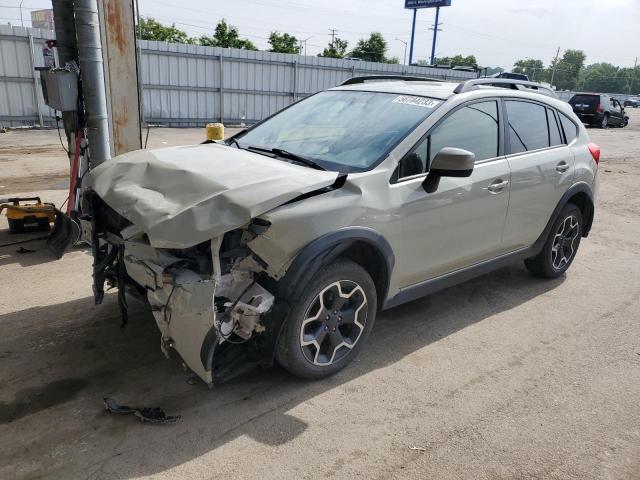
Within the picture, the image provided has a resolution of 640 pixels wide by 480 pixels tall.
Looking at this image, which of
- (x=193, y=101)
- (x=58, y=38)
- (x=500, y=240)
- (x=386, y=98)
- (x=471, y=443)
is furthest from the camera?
(x=193, y=101)

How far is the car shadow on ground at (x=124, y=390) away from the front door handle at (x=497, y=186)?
1122 millimetres

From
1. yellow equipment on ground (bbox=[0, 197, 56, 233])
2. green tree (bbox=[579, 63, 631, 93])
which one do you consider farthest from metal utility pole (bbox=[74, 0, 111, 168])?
green tree (bbox=[579, 63, 631, 93])

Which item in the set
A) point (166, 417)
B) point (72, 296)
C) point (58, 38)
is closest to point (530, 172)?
point (166, 417)

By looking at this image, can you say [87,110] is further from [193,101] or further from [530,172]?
[193,101]

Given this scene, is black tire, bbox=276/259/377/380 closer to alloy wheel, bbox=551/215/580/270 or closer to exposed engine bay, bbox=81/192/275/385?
exposed engine bay, bbox=81/192/275/385

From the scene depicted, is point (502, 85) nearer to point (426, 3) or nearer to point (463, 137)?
point (463, 137)

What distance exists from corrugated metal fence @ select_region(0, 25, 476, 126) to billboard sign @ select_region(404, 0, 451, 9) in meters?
26.9

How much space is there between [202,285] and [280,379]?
3.30 ft

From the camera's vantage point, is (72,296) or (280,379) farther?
(72,296)

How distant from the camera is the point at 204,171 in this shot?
3271 millimetres

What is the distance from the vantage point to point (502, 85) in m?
4.79

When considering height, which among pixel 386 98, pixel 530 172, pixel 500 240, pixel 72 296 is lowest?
pixel 72 296

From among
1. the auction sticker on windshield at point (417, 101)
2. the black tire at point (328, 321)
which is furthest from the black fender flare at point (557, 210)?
the black tire at point (328, 321)

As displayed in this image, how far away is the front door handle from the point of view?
4121mm
